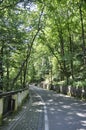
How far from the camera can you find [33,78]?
368 ft

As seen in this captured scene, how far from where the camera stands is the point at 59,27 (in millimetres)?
38031

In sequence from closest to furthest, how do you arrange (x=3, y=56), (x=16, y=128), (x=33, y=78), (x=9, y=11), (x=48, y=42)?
1. (x=16, y=128)
2. (x=3, y=56)
3. (x=9, y=11)
4. (x=48, y=42)
5. (x=33, y=78)

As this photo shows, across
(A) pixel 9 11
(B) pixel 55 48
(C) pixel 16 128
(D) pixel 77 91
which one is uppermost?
(B) pixel 55 48

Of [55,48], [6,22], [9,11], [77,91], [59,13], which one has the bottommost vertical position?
[77,91]

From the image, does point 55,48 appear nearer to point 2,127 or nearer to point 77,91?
point 77,91

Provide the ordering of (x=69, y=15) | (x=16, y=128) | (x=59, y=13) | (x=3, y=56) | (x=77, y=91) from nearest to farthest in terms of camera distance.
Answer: (x=16, y=128)
(x=3, y=56)
(x=77, y=91)
(x=69, y=15)
(x=59, y=13)

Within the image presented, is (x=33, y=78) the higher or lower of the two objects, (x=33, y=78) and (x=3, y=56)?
the higher

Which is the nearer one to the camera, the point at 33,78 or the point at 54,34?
the point at 54,34

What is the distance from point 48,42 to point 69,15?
1051 centimetres

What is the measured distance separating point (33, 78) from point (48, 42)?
228 ft

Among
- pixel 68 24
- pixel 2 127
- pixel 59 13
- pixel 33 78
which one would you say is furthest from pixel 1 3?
pixel 33 78

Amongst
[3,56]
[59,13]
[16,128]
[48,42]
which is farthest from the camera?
[48,42]

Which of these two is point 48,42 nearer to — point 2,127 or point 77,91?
point 77,91

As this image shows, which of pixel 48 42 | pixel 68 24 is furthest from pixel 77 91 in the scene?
pixel 48 42
